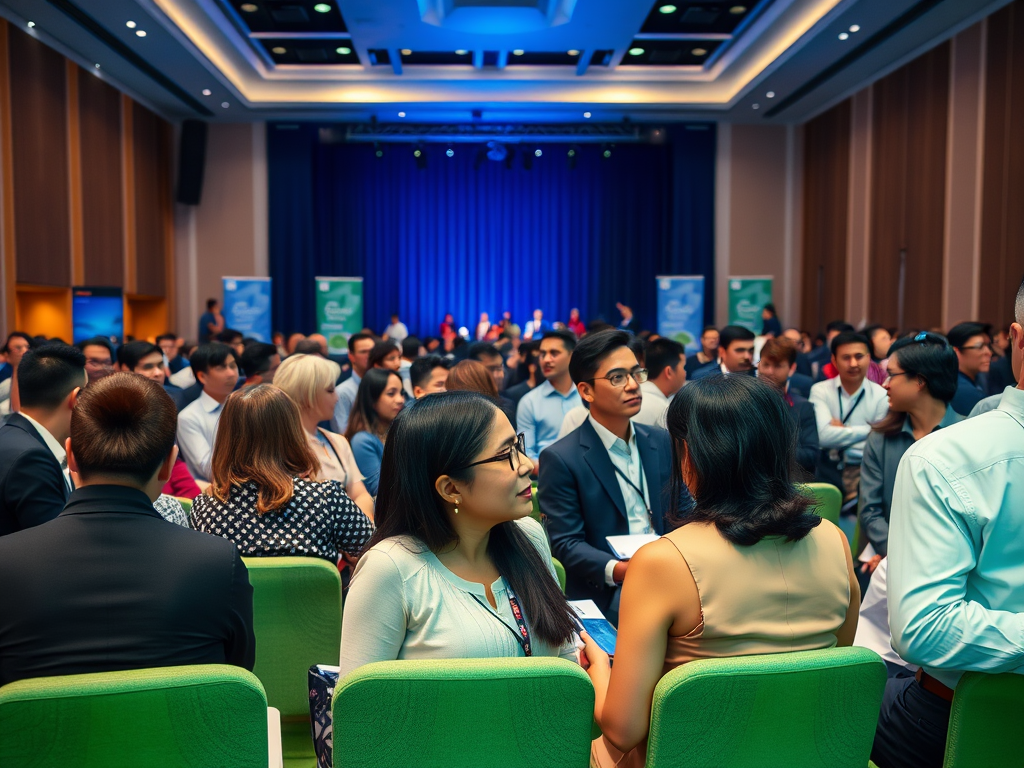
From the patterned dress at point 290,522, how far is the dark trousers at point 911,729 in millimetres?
1558

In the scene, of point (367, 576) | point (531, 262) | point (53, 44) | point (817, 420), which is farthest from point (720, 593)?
point (531, 262)

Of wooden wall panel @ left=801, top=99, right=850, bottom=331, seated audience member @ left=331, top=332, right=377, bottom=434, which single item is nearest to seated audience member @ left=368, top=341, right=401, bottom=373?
seated audience member @ left=331, top=332, right=377, bottom=434

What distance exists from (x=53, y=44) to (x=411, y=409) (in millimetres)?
12331

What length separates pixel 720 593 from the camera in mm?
1624

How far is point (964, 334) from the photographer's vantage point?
5.88 meters

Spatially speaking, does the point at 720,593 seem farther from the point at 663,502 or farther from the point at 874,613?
the point at 663,502

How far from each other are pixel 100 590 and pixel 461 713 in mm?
753

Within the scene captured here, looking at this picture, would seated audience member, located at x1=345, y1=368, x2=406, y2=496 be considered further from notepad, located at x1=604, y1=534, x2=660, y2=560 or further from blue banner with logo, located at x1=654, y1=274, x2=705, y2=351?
blue banner with logo, located at x1=654, y1=274, x2=705, y2=351

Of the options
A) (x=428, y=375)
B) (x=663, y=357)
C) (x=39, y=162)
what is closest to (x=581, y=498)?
(x=428, y=375)

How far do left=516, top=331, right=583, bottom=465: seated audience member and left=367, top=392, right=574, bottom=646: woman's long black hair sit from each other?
3937 millimetres

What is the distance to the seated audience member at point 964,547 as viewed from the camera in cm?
160

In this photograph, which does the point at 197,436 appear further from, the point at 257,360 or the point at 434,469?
the point at 434,469

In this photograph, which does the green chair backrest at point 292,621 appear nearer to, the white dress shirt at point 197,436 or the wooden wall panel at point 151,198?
the white dress shirt at point 197,436

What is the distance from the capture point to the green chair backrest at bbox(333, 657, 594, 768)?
1.46 m
